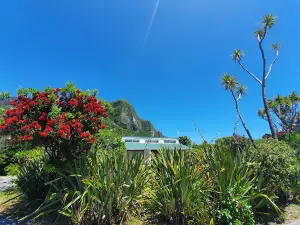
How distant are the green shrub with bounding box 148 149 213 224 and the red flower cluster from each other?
2.21 meters

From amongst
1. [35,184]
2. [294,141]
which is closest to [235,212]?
[35,184]

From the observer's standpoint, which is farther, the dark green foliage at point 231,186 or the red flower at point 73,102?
the red flower at point 73,102

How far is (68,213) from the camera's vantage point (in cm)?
488

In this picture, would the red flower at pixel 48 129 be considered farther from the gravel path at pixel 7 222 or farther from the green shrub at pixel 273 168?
the green shrub at pixel 273 168

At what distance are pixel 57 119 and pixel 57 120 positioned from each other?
0.03 metres

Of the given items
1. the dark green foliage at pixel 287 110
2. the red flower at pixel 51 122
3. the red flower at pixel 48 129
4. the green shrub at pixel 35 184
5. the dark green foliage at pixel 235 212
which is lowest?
the dark green foliage at pixel 235 212

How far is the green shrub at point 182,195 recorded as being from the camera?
485cm

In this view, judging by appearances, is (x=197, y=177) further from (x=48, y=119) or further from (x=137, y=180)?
(x=48, y=119)

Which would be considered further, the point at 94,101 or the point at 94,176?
the point at 94,101

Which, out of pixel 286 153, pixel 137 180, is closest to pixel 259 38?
pixel 286 153

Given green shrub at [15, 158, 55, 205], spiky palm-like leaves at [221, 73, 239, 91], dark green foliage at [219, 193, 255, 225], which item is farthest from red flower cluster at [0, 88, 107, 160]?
spiky palm-like leaves at [221, 73, 239, 91]

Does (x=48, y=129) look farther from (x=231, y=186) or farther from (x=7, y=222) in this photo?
(x=231, y=186)

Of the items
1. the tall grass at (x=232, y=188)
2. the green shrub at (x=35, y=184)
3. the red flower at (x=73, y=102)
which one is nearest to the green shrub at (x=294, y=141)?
the tall grass at (x=232, y=188)

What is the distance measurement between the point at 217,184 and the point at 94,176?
10.2 ft
